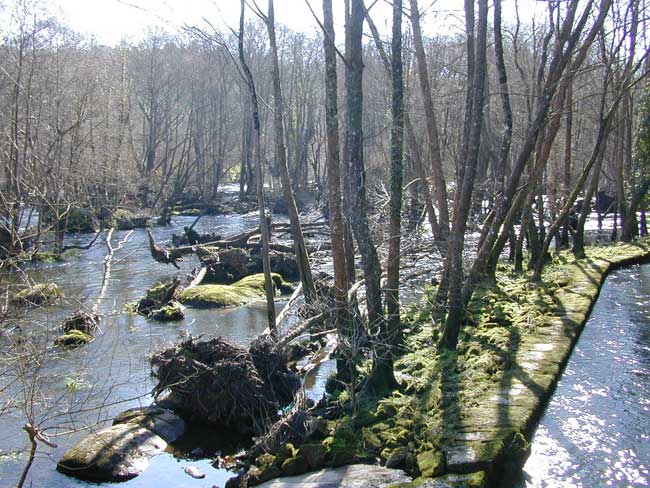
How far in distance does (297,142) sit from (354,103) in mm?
42501

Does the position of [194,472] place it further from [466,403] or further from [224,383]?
[466,403]

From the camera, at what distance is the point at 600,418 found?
7645mm

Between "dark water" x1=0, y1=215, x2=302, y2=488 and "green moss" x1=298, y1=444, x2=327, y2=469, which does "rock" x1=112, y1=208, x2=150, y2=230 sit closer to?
"dark water" x1=0, y1=215, x2=302, y2=488

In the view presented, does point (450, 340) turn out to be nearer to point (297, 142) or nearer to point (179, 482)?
point (179, 482)

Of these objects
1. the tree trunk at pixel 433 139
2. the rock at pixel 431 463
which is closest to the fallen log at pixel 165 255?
the tree trunk at pixel 433 139

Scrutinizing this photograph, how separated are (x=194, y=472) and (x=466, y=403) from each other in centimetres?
302

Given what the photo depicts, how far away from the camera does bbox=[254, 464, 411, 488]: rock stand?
20.2 ft

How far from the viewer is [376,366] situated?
8.35 m

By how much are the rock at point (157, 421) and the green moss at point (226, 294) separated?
692 cm

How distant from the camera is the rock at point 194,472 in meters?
7.60

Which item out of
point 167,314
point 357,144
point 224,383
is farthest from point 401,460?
point 167,314

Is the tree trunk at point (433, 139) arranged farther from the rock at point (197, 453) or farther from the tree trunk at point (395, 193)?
the rock at point (197, 453)

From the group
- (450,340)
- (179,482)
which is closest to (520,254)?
(450,340)

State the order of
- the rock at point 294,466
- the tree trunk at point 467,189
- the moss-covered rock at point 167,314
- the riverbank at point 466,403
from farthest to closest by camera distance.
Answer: the moss-covered rock at point 167,314 < the tree trunk at point 467,189 < the rock at point 294,466 < the riverbank at point 466,403
